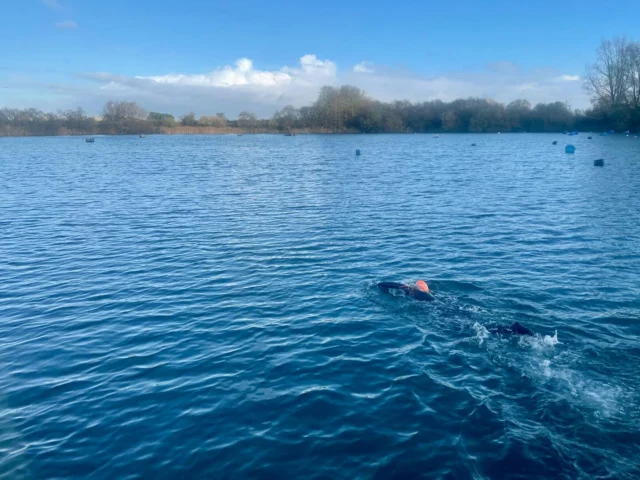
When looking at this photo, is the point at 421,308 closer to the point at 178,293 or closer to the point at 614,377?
the point at 614,377

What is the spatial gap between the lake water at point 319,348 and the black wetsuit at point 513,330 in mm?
302

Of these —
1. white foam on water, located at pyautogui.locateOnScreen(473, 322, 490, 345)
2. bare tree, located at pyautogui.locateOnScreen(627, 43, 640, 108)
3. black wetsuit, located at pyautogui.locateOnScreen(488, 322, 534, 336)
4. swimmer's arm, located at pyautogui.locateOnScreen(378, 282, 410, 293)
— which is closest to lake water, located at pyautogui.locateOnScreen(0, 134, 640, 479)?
white foam on water, located at pyautogui.locateOnScreen(473, 322, 490, 345)

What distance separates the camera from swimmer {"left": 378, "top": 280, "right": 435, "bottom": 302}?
16719mm

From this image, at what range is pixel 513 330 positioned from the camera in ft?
45.3

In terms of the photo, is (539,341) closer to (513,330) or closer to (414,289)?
(513,330)

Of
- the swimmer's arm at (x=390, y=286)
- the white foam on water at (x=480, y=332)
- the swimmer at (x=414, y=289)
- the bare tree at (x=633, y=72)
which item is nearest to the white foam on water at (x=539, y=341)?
the white foam on water at (x=480, y=332)

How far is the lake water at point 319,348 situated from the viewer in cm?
933

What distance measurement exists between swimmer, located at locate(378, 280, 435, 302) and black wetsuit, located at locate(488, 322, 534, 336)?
2.90m

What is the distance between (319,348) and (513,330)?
546 cm

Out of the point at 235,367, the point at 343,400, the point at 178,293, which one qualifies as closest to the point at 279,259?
the point at 178,293

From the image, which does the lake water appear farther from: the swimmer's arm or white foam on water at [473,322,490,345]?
the swimmer's arm

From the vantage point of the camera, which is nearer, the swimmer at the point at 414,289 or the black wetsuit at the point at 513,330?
the black wetsuit at the point at 513,330

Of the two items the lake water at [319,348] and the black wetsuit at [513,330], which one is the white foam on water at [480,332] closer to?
the lake water at [319,348]

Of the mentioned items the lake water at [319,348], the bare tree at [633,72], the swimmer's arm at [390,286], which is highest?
the bare tree at [633,72]
